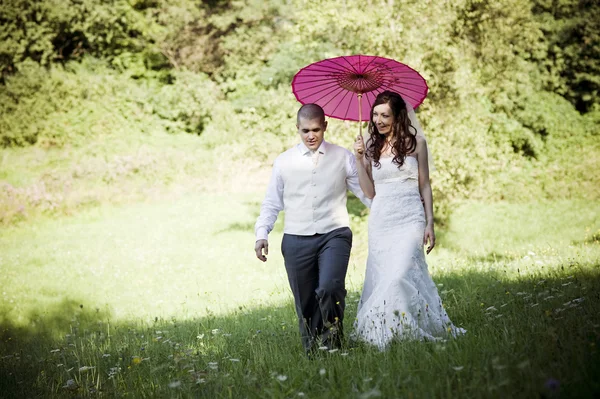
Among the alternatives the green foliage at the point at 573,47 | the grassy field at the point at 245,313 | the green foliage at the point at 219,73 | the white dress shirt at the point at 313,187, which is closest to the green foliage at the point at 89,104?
the green foliage at the point at 219,73

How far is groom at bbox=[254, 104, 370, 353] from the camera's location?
14.7 feet

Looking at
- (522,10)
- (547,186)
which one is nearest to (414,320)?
(547,186)

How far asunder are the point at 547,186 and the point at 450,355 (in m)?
17.9

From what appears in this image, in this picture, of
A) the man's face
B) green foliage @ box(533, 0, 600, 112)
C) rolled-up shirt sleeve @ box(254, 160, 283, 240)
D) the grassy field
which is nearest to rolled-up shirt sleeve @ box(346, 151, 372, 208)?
the man's face

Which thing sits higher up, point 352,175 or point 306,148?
point 306,148

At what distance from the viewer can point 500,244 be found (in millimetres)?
12500

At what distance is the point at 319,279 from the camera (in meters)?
4.49

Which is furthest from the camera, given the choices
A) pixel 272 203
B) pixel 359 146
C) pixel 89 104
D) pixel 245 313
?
pixel 89 104

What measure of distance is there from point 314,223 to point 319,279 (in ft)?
1.48

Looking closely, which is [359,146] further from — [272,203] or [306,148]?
[272,203]

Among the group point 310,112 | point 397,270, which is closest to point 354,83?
point 310,112

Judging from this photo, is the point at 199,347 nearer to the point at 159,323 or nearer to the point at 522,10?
the point at 159,323

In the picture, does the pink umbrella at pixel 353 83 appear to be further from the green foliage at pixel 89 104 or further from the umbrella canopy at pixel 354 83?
the green foliage at pixel 89 104

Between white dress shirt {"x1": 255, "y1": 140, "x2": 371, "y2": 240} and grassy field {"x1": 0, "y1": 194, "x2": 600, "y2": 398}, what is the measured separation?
3.38 feet
